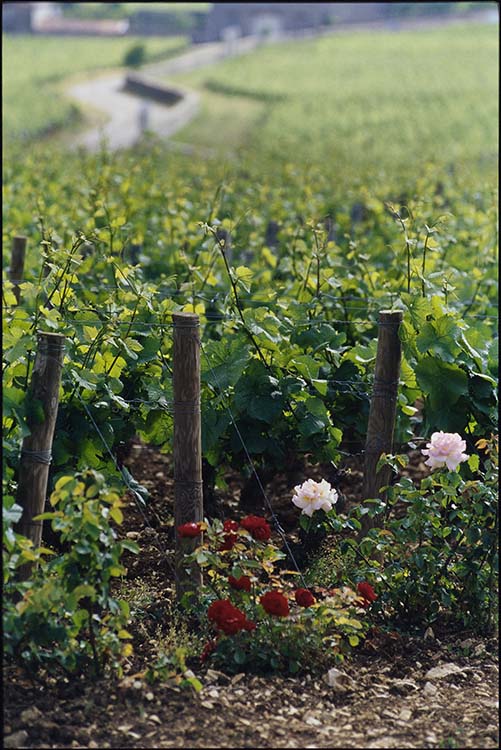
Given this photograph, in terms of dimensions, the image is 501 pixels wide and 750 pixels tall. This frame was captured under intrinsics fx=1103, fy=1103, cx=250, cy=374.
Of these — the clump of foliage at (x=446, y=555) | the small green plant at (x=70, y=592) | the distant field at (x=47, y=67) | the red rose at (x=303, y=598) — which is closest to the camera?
the small green plant at (x=70, y=592)

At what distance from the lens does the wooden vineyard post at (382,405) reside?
4492 millimetres

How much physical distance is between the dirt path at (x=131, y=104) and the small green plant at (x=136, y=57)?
2.53 ft

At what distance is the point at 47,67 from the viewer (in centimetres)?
5500

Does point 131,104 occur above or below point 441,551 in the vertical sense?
above

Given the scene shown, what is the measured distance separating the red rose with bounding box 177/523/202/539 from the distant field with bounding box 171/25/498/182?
21677 mm

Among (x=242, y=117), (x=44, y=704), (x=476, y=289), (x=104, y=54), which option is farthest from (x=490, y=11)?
(x=44, y=704)

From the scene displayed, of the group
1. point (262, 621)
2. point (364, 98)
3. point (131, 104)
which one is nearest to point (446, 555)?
point (262, 621)

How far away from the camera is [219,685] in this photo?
143 inches

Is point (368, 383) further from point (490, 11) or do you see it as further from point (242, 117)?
point (490, 11)

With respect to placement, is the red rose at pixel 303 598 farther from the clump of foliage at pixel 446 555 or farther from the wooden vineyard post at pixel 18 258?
the wooden vineyard post at pixel 18 258

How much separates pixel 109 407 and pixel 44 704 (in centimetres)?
137

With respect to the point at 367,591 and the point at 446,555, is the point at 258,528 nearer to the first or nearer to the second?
the point at 367,591

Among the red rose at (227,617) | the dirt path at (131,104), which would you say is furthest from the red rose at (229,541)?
the dirt path at (131,104)

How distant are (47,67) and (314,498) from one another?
178 feet
